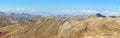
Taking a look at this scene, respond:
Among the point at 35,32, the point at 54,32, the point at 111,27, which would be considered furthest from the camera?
the point at 35,32

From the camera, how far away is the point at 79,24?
17038 cm

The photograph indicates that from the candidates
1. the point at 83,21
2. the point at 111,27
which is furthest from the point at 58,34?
the point at 111,27

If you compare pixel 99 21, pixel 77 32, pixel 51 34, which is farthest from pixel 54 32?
pixel 99 21

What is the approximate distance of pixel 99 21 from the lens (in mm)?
172250

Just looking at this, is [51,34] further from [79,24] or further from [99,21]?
[99,21]

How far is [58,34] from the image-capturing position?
563ft

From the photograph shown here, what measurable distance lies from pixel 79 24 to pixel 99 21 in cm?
1336

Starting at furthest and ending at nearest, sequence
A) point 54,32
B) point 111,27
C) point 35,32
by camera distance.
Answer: point 35,32 < point 54,32 < point 111,27

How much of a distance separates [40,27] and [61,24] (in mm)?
21354

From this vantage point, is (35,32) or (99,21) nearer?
(99,21)

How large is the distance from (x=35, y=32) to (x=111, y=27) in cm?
5577

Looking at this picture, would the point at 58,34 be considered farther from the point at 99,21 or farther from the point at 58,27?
the point at 99,21

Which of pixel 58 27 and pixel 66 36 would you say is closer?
pixel 66 36

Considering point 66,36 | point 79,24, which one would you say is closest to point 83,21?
point 79,24
